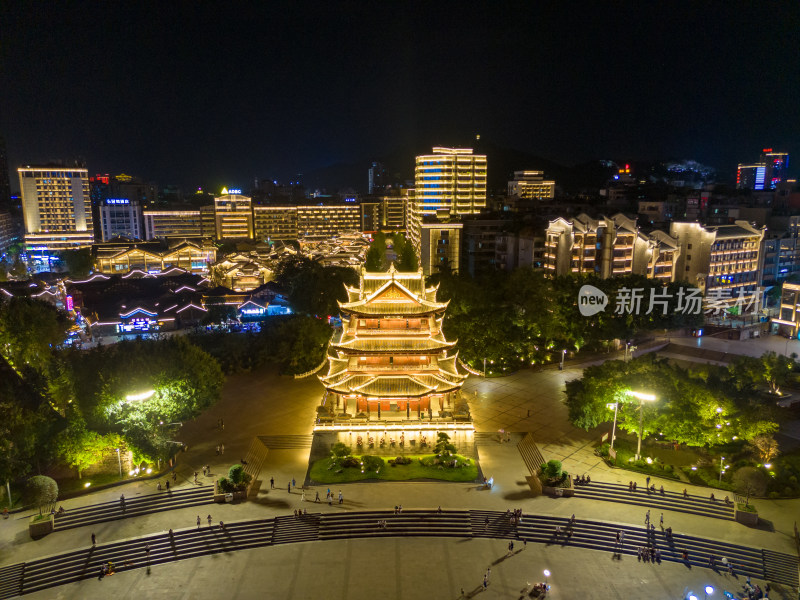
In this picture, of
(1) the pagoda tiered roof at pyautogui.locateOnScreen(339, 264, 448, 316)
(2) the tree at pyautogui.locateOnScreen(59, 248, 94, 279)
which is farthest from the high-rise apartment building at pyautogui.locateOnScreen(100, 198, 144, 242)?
(1) the pagoda tiered roof at pyautogui.locateOnScreen(339, 264, 448, 316)

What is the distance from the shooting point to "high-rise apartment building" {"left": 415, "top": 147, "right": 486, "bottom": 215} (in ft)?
377

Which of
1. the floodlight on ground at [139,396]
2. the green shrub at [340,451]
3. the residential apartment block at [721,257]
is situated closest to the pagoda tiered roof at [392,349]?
the green shrub at [340,451]

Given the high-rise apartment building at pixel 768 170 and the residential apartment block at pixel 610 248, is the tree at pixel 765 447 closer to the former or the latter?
the residential apartment block at pixel 610 248

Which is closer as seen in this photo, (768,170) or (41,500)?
(41,500)

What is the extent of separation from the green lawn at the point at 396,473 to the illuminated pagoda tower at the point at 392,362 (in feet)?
14.0

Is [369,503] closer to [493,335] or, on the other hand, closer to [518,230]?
[493,335]

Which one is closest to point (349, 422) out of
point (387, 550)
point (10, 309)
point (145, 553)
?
point (387, 550)

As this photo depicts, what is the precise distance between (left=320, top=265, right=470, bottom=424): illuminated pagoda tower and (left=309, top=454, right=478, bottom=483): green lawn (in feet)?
14.0

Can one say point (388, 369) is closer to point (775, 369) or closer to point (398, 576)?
point (398, 576)

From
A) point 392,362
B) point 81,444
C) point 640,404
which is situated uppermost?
point 392,362

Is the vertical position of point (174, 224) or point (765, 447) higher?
point (174, 224)

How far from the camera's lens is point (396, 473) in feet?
119

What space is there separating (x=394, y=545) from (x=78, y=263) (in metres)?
105

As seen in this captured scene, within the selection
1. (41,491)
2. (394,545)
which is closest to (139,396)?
Answer: (41,491)
